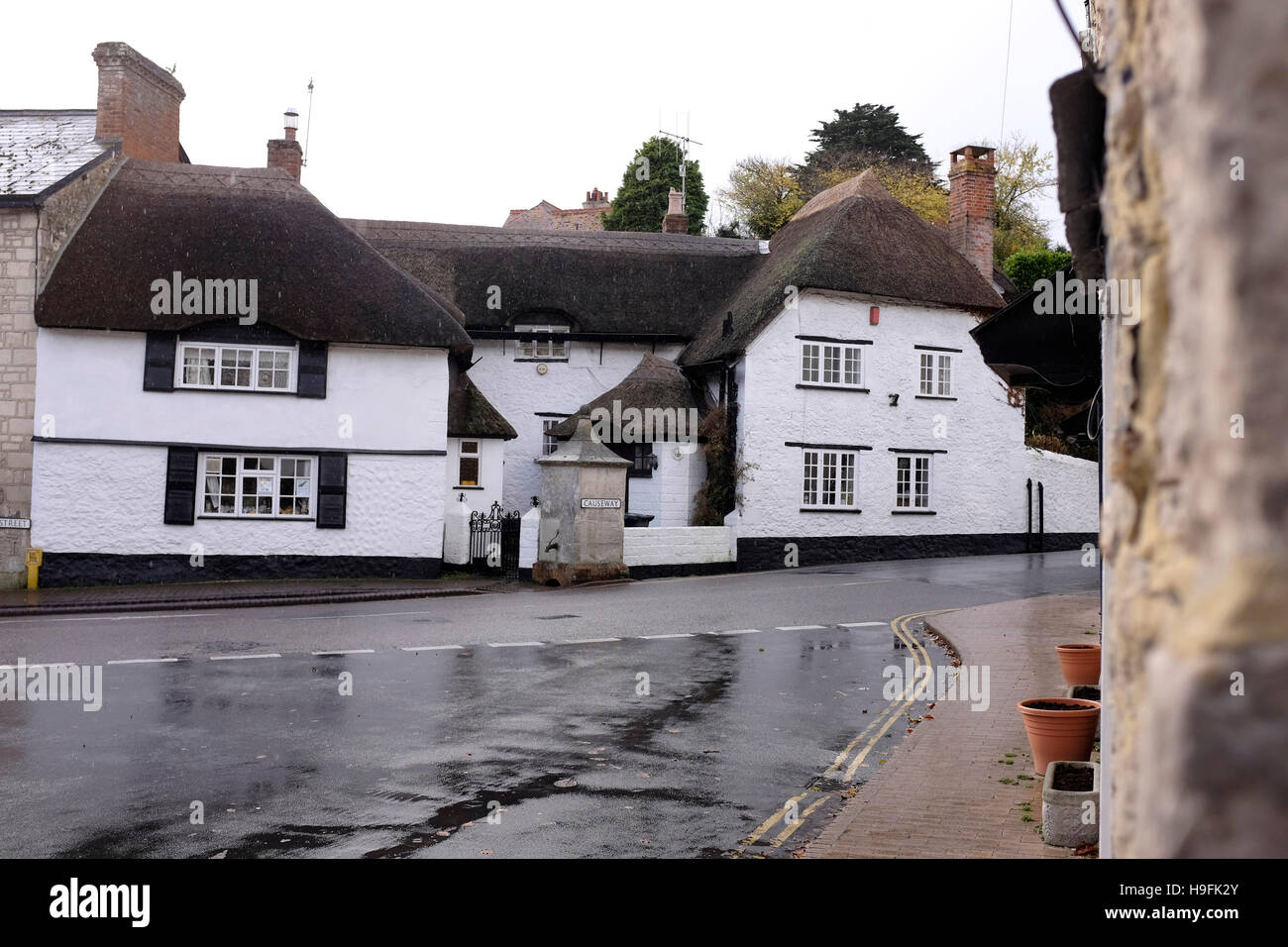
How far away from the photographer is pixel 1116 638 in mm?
1112

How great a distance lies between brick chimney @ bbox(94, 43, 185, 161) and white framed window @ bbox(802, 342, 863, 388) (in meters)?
17.2

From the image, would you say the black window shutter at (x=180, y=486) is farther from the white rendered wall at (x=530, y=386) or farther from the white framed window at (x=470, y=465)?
the white rendered wall at (x=530, y=386)

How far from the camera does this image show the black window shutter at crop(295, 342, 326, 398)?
78.0 feet

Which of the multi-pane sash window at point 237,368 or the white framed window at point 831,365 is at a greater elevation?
the white framed window at point 831,365

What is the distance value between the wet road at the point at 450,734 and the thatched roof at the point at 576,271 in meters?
16.2

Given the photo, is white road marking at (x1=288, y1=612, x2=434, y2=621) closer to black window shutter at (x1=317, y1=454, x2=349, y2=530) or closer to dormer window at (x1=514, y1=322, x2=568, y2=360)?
black window shutter at (x1=317, y1=454, x2=349, y2=530)

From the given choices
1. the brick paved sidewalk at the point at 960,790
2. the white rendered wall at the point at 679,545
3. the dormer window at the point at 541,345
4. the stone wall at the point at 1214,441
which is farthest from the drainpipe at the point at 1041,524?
the stone wall at the point at 1214,441

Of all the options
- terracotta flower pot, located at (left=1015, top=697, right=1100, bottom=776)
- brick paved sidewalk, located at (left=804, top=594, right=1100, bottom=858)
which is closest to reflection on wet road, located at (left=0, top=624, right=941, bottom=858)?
brick paved sidewalk, located at (left=804, top=594, right=1100, bottom=858)

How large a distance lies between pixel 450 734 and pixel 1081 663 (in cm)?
527

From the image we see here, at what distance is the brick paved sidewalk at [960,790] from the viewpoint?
18.1 feet

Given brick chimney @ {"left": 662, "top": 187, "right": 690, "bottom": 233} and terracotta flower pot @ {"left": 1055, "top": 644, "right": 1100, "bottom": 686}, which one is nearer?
terracotta flower pot @ {"left": 1055, "top": 644, "right": 1100, "bottom": 686}

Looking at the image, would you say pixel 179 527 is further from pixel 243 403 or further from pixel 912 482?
pixel 912 482

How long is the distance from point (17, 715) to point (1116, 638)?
34.3 ft
